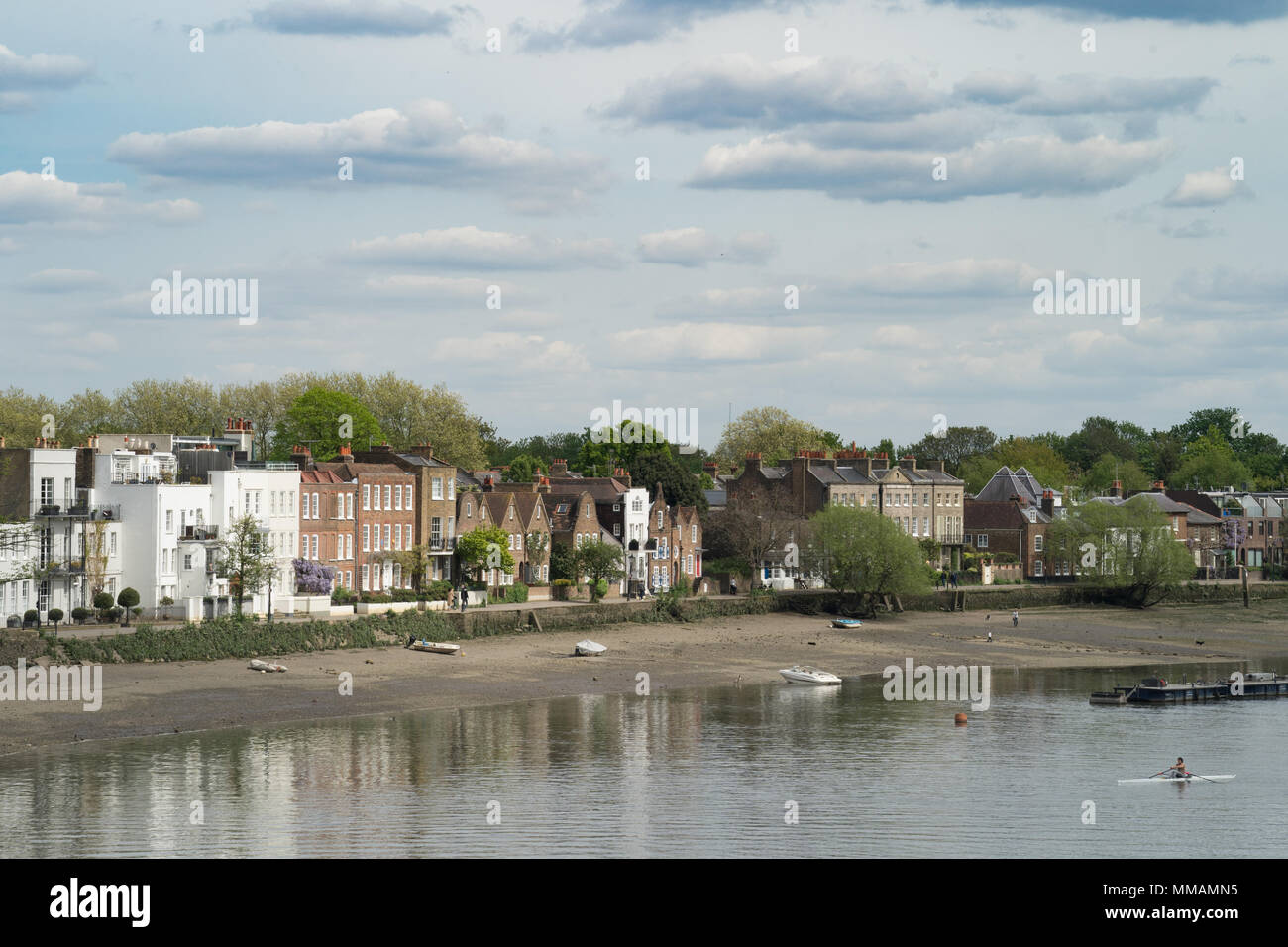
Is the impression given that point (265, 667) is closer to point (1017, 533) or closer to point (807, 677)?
point (807, 677)

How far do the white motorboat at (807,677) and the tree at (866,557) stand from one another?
29086 mm

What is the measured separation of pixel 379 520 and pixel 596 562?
Result: 49.8 feet

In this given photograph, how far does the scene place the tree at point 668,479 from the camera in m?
107

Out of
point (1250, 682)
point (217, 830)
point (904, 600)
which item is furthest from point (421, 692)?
point (904, 600)

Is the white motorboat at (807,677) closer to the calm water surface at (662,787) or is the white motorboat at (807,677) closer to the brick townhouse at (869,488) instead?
the calm water surface at (662,787)

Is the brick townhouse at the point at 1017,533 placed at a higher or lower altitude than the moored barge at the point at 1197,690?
higher

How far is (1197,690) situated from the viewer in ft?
216

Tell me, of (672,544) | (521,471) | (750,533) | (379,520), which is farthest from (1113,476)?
(379,520)

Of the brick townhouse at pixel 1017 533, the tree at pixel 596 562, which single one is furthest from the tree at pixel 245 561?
the brick townhouse at pixel 1017 533

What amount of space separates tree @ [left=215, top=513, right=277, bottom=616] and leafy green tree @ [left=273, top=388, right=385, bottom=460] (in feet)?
139

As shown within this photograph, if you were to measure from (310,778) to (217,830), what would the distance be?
6576 millimetres

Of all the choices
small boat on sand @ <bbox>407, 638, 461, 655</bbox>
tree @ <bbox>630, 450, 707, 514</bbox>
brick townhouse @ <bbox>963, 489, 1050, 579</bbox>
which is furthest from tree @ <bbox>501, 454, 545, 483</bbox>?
small boat on sand @ <bbox>407, 638, 461, 655</bbox>

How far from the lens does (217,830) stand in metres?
35.7

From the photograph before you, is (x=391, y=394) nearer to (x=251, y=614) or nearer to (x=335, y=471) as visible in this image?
(x=335, y=471)
